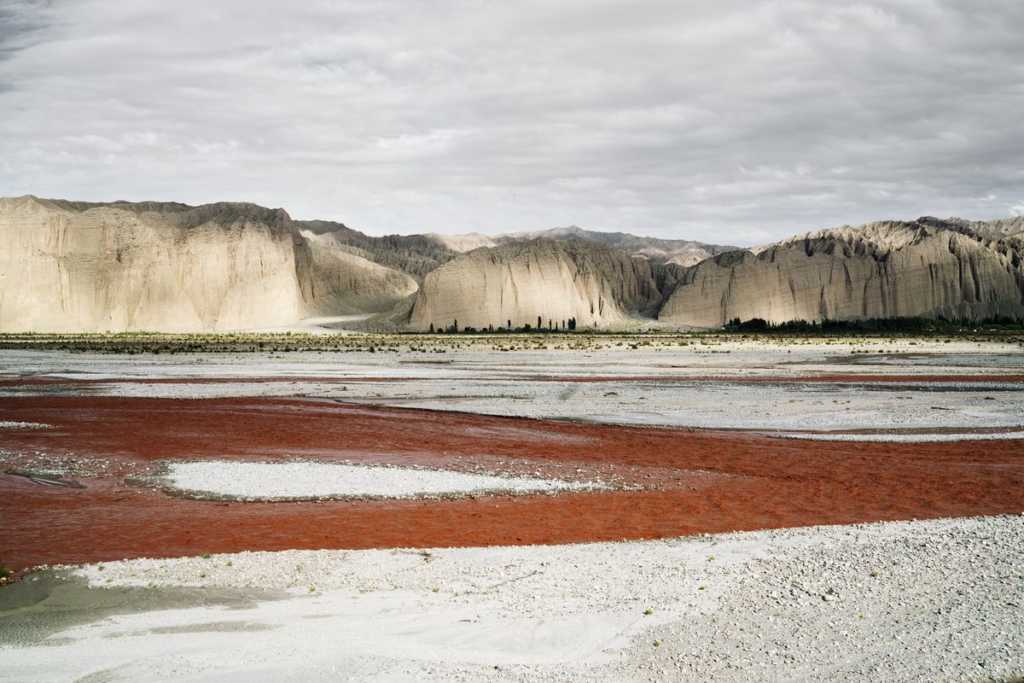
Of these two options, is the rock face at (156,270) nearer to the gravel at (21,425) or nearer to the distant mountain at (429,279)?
the distant mountain at (429,279)

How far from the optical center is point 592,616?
894cm

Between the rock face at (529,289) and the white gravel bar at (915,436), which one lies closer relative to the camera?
the white gravel bar at (915,436)

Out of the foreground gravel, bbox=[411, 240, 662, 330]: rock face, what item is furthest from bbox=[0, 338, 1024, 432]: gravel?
bbox=[411, 240, 662, 330]: rock face

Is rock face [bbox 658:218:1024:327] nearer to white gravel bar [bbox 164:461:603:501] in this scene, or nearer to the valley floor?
the valley floor

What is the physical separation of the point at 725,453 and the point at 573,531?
25.9ft

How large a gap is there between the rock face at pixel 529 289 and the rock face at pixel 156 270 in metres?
23.4

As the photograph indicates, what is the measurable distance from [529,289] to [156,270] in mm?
52276

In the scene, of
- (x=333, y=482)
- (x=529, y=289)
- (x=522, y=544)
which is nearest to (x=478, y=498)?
(x=333, y=482)

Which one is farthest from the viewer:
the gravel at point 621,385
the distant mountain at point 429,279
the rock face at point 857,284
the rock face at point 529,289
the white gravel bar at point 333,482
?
the rock face at point 857,284

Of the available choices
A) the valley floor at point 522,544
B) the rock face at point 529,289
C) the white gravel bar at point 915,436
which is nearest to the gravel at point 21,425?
the valley floor at point 522,544

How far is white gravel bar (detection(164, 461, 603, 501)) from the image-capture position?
15.4m

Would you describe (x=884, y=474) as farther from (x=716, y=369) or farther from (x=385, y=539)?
(x=716, y=369)

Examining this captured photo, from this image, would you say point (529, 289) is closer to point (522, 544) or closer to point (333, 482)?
point (333, 482)

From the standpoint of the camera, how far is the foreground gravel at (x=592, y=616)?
7.71 metres
